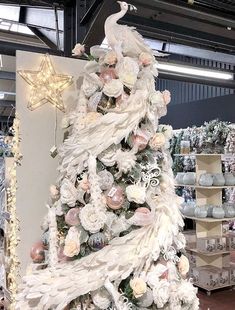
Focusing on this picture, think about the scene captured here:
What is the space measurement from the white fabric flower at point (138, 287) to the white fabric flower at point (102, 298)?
5.3 inches

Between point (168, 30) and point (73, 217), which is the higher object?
point (168, 30)

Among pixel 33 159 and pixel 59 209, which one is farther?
pixel 33 159

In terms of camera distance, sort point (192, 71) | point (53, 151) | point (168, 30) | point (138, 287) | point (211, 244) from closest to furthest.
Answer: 1. point (138, 287)
2. point (53, 151)
3. point (168, 30)
4. point (211, 244)
5. point (192, 71)

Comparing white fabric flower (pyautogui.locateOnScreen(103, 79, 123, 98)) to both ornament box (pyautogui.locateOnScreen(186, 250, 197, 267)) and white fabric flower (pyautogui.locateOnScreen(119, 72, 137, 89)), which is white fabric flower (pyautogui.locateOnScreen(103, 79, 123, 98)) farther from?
ornament box (pyautogui.locateOnScreen(186, 250, 197, 267))

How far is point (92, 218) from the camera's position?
179 centimetres

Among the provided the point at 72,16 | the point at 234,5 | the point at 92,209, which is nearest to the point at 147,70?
the point at 92,209

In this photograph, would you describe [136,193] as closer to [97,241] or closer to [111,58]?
[97,241]

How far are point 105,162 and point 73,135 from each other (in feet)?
0.86

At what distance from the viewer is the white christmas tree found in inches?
70.1

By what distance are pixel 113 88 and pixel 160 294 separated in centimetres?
105

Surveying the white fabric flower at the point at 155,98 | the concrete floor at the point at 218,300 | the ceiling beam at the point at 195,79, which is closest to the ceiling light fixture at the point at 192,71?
the ceiling beam at the point at 195,79

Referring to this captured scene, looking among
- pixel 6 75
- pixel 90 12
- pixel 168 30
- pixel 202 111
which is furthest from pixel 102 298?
pixel 202 111

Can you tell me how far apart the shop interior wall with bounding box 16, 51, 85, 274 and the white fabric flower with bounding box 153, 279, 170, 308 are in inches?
34.3

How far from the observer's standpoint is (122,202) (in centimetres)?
188
